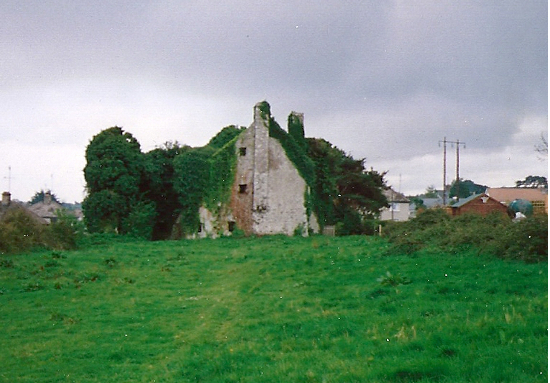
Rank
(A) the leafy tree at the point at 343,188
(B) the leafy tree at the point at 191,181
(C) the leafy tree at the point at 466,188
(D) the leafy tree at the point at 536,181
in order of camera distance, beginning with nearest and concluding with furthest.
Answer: (D) the leafy tree at the point at 536,181 < (B) the leafy tree at the point at 191,181 < (A) the leafy tree at the point at 343,188 < (C) the leafy tree at the point at 466,188

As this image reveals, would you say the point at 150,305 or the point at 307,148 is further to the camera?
the point at 307,148

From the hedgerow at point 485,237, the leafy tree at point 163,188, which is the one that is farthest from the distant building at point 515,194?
the leafy tree at point 163,188

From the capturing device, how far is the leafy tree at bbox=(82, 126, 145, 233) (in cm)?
4231

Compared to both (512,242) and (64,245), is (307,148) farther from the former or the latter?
(512,242)

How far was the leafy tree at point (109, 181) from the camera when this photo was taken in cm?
4231

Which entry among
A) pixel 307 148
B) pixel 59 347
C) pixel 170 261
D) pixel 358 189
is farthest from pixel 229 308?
pixel 358 189

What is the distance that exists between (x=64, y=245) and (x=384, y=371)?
27.3 m

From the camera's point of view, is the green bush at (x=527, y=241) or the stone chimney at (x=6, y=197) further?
the stone chimney at (x=6, y=197)

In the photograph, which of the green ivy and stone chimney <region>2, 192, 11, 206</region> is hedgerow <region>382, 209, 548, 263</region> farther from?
stone chimney <region>2, 192, 11, 206</region>

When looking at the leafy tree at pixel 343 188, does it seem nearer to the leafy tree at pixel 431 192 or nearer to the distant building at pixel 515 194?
the distant building at pixel 515 194

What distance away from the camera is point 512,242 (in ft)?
45.4

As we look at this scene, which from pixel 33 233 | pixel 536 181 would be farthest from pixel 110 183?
pixel 536 181

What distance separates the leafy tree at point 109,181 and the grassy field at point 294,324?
24679 millimetres

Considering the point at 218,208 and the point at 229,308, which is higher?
the point at 218,208
